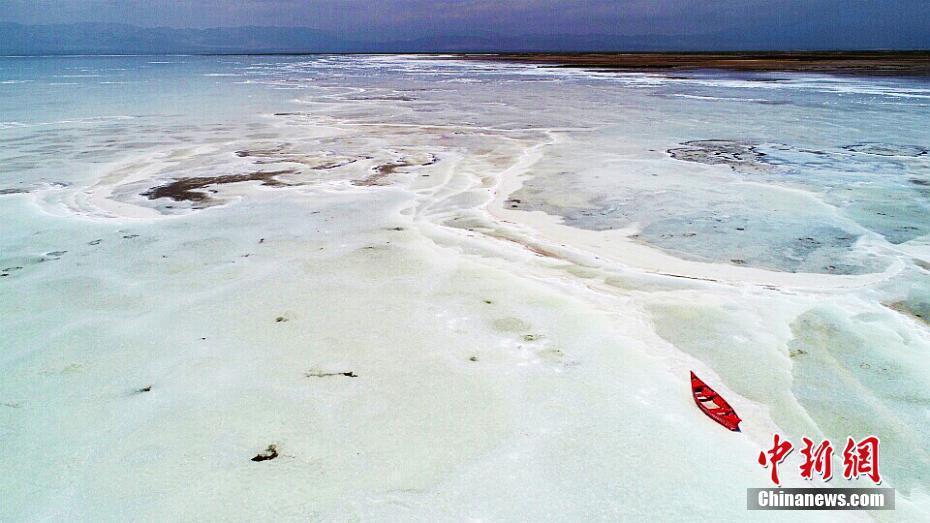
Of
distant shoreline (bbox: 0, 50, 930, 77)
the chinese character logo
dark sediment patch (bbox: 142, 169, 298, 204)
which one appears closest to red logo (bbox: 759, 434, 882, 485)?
the chinese character logo

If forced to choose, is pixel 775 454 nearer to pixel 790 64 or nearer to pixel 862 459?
pixel 862 459

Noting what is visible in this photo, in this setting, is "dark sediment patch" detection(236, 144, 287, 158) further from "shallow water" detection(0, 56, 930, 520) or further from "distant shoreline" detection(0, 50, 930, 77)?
"distant shoreline" detection(0, 50, 930, 77)

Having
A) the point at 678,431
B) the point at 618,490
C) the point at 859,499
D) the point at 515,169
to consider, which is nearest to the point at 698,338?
the point at 678,431

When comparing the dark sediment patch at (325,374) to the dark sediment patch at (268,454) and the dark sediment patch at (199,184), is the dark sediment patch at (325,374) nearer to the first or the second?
the dark sediment patch at (268,454)

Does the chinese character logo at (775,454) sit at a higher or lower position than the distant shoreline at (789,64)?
lower

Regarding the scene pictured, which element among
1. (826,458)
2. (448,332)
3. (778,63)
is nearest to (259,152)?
(448,332)

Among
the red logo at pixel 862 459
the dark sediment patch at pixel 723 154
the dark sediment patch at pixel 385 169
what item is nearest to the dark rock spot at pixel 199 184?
the dark sediment patch at pixel 385 169
